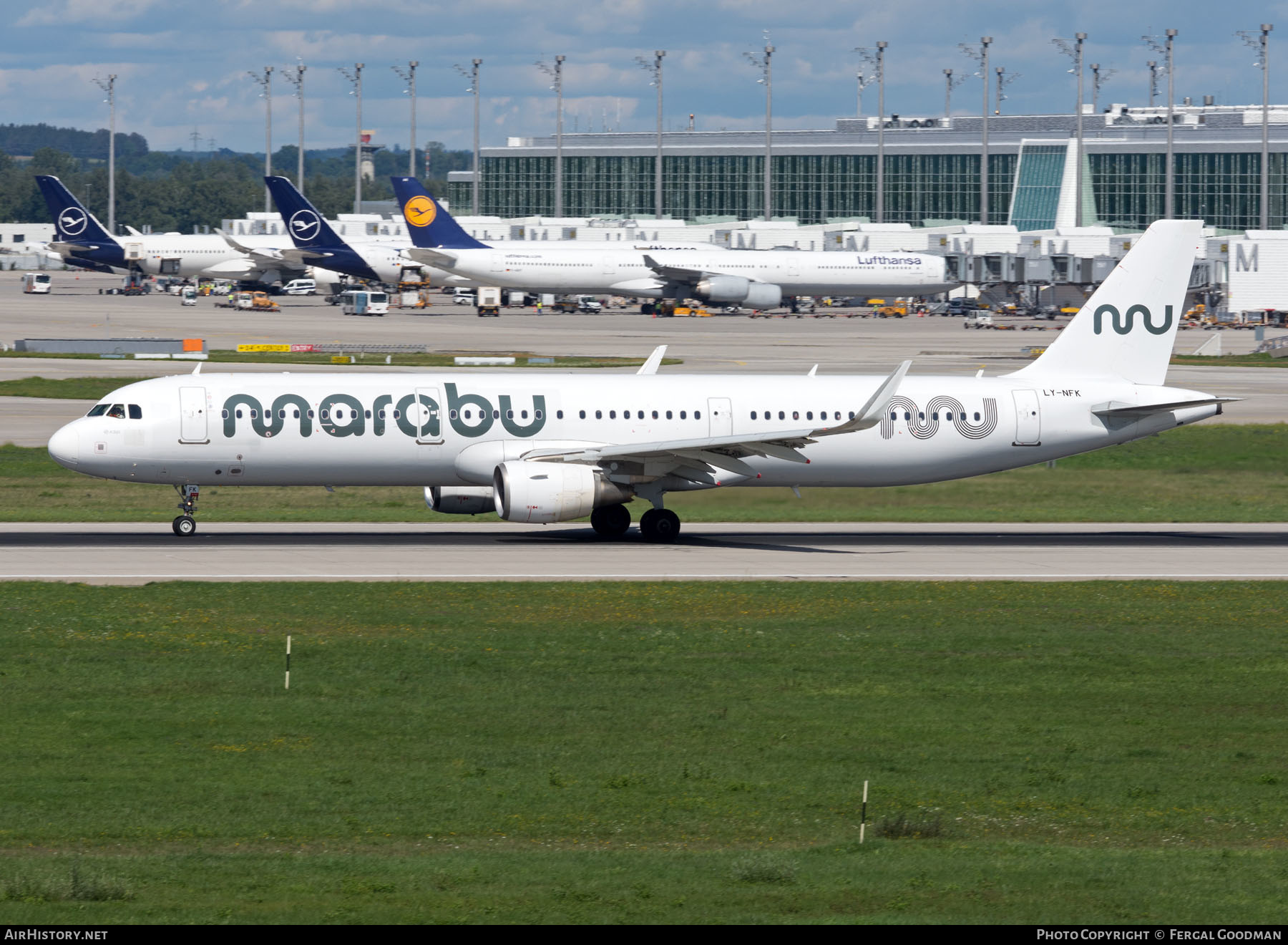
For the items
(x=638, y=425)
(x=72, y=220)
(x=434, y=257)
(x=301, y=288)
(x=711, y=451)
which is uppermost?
(x=72, y=220)

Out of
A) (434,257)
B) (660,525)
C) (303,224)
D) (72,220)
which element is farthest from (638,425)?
(72,220)

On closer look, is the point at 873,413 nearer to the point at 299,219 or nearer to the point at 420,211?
the point at 420,211

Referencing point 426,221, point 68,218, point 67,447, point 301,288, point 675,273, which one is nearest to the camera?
point 67,447

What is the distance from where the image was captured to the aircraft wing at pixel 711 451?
4162cm

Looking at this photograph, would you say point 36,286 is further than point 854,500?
Yes

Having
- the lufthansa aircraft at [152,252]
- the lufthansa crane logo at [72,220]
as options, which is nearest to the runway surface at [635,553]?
the lufthansa aircraft at [152,252]

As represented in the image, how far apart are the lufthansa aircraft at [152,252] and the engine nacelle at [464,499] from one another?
13495 cm

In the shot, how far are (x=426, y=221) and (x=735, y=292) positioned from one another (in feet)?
95.2

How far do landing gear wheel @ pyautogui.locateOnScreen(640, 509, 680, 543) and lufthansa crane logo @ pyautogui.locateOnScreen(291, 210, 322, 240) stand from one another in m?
125

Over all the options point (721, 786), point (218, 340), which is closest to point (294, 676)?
point (721, 786)

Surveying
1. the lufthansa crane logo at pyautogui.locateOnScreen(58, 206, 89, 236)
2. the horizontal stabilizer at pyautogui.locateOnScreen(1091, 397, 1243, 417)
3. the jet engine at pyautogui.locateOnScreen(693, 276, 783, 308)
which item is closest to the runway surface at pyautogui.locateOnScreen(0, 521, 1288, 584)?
the horizontal stabilizer at pyautogui.locateOnScreen(1091, 397, 1243, 417)

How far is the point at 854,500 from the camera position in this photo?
169 ft
